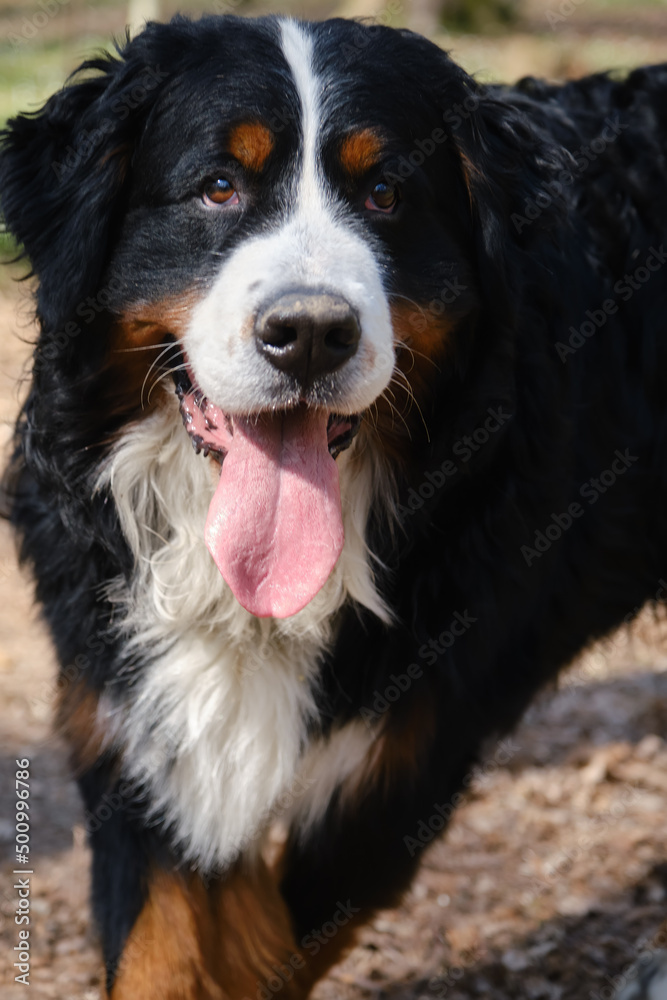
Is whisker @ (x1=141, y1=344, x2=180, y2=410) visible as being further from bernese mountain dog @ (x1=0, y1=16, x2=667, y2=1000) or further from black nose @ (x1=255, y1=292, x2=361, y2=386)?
black nose @ (x1=255, y1=292, x2=361, y2=386)

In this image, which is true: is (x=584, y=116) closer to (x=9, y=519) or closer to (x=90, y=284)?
(x=90, y=284)

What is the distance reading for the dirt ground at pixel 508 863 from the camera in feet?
10.6

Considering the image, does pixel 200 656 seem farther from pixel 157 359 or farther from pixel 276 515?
pixel 157 359

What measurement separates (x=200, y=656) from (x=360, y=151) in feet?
3.83

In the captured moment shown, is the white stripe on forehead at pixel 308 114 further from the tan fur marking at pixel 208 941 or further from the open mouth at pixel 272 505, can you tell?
the tan fur marking at pixel 208 941

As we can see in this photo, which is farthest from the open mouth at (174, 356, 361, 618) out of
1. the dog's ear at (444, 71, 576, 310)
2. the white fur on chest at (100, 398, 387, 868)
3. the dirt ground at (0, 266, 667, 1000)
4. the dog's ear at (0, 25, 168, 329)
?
the dirt ground at (0, 266, 667, 1000)

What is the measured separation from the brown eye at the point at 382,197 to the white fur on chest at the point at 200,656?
54cm

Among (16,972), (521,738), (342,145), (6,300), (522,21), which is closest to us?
(342,145)

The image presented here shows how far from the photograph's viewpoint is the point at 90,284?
243 centimetres

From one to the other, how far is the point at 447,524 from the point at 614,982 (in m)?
1.49

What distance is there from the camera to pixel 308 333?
2.13 metres

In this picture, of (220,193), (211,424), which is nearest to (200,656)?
(211,424)

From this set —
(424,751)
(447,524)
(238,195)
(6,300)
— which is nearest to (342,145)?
(238,195)

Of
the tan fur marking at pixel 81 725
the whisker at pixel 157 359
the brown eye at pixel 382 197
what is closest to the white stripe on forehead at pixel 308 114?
the brown eye at pixel 382 197
